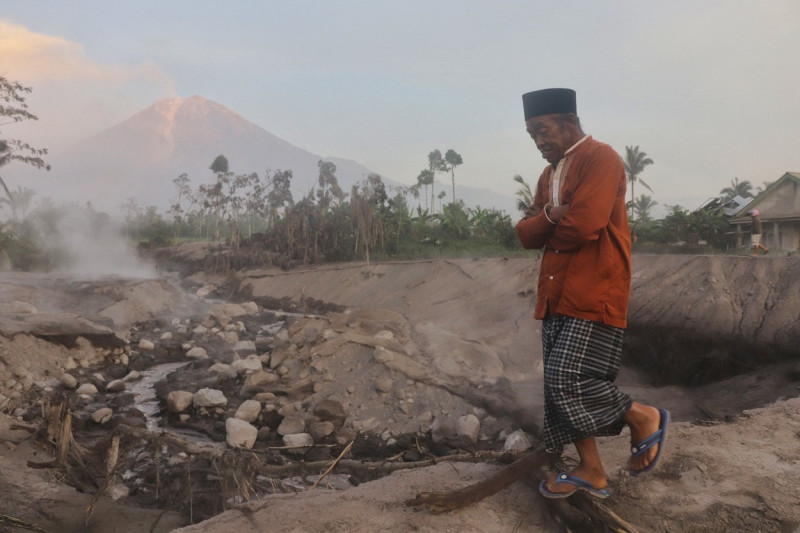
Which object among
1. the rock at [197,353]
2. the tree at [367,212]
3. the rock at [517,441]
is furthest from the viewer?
A: the tree at [367,212]

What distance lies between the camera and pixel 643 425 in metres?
2.17

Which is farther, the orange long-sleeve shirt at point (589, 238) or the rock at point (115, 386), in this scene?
the rock at point (115, 386)

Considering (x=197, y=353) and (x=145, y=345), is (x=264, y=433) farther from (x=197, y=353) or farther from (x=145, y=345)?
(x=145, y=345)

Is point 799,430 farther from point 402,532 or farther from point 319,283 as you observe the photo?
point 319,283

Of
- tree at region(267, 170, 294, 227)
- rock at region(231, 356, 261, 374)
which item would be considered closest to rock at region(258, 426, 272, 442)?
rock at region(231, 356, 261, 374)

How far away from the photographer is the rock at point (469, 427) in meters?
6.46

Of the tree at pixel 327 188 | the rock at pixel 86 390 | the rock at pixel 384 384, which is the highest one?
the tree at pixel 327 188

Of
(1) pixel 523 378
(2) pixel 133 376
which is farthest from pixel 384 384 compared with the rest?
(2) pixel 133 376

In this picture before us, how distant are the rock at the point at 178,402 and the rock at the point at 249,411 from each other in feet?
2.82

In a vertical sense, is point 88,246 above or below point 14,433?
above

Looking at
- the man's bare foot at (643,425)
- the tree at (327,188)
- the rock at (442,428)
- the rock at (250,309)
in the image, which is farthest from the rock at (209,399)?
the tree at (327,188)

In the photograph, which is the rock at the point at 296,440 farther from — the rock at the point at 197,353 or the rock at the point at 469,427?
the rock at the point at 197,353

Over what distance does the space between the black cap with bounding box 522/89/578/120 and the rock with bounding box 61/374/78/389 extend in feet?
28.8

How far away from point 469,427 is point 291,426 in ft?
7.59
